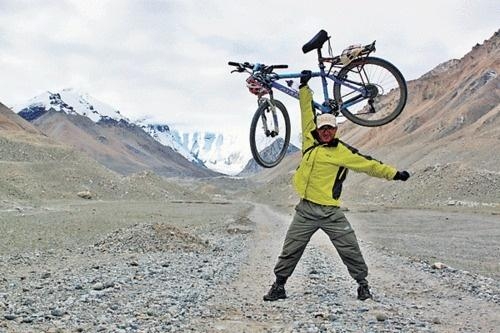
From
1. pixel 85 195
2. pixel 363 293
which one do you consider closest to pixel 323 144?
pixel 363 293

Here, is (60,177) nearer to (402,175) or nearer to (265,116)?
(265,116)

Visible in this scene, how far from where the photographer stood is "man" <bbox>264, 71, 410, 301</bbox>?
→ 33.5ft

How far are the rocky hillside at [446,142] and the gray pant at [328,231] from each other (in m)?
45.8

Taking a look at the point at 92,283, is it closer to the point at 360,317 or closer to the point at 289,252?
the point at 289,252

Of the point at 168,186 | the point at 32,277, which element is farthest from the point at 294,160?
the point at 32,277

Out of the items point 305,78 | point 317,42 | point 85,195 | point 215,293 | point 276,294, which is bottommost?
point 85,195

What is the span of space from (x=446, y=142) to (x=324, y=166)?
272 feet

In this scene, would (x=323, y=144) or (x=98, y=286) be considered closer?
(x=323, y=144)

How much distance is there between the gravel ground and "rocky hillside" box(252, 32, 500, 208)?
41.2 metres

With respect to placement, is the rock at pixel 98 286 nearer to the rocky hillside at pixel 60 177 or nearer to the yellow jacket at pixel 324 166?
the yellow jacket at pixel 324 166

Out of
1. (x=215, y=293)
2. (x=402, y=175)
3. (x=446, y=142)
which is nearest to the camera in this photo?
(x=402, y=175)

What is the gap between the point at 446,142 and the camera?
88.4 metres

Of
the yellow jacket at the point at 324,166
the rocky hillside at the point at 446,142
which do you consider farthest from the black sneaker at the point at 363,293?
the rocky hillside at the point at 446,142

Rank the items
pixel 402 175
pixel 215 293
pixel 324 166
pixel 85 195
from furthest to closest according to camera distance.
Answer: pixel 85 195, pixel 215 293, pixel 324 166, pixel 402 175
